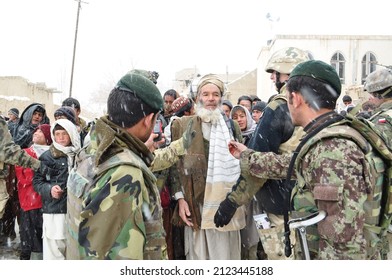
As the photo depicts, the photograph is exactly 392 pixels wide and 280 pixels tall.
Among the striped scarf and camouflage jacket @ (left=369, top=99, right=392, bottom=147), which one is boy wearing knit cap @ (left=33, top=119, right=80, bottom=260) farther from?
camouflage jacket @ (left=369, top=99, right=392, bottom=147)

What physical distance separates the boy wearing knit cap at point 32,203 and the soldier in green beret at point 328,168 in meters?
3.24

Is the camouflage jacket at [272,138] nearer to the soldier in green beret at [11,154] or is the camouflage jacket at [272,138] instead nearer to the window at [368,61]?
the soldier in green beret at [11,154]

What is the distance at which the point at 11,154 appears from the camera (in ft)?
14.0

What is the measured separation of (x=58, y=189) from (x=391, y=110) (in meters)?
3.02

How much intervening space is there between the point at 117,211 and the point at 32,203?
334 cm

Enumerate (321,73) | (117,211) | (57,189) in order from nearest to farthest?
(117,211)
(321,73)
(57,189)

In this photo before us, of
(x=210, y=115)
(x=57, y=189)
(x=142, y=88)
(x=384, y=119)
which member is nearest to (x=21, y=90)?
(x=57, y=189)

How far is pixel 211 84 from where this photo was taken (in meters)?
3.63

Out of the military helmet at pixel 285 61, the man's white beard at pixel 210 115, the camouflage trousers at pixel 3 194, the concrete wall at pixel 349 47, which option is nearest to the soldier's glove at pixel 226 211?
the man's white beard at pixel 210 115

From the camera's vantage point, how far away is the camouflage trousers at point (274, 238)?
2.96 metres

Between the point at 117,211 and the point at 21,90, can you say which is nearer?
the point at 117,211

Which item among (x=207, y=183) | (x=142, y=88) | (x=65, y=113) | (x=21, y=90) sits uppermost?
(x=21, y=90)

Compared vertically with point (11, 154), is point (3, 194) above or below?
below

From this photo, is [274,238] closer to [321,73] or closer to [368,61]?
[321,73]
